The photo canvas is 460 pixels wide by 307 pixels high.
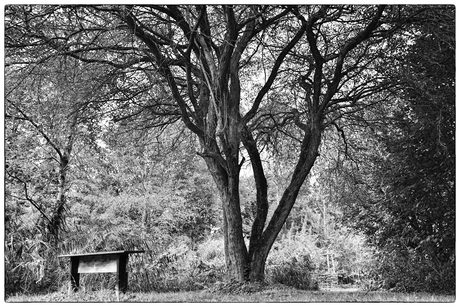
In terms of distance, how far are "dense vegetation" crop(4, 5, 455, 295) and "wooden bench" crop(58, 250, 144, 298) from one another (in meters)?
1.10

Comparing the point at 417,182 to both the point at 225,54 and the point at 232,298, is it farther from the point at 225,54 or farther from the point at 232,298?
the point at 232,298

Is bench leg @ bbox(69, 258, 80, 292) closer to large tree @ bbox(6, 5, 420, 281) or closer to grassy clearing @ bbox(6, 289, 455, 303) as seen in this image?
grassy clearing @ bbox(6, 289, 455, 303)

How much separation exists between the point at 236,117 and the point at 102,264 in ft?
8.60

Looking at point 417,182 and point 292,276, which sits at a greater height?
point 417,182

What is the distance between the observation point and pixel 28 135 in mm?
8391

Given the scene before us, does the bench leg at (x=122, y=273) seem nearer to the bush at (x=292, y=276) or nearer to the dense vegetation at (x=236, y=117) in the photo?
the dense vegetation at (x=236, y=117)

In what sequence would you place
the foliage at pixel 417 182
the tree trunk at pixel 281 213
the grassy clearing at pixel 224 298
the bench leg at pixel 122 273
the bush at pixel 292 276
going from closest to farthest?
the grassy clearing at pixel 224 298 → the bench leg at pixel 122 273 → the tree trunk at pixel 281 213 → the foliage at pixel 417 182 → the bush at pixel 292 276

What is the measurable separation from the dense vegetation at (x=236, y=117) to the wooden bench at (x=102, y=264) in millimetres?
1096

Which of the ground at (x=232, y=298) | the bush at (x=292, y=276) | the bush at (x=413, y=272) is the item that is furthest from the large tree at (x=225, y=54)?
the bush at (x=292, y=276)

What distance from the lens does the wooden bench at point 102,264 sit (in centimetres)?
562

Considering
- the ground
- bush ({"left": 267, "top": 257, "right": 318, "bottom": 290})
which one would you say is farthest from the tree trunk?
bush ({"left": 267, "top": 257, "right": 318, "bottom": 290})

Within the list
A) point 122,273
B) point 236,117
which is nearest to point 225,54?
point 236,117

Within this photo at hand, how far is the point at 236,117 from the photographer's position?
686cm

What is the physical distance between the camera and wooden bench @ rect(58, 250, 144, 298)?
562cm
